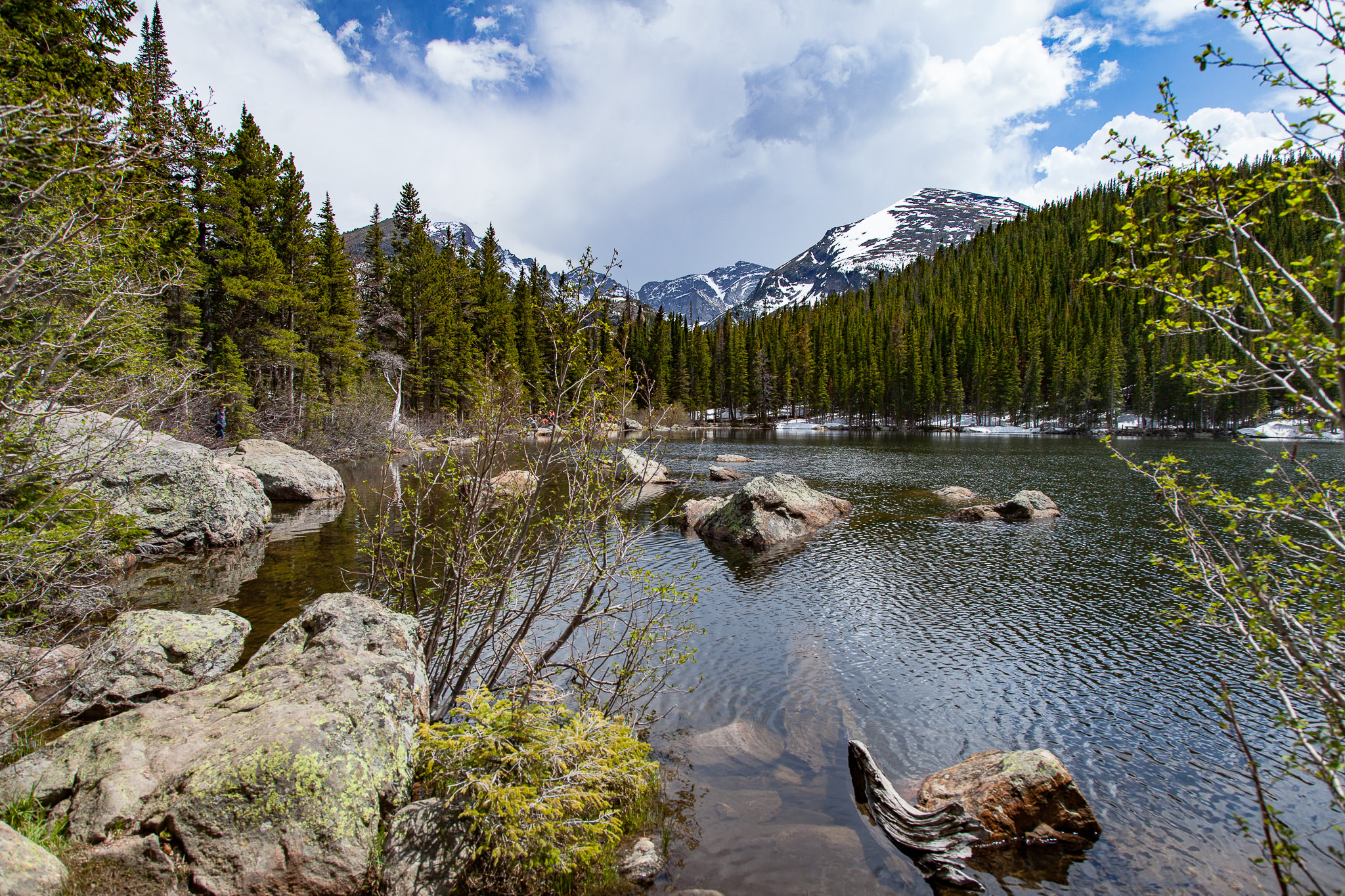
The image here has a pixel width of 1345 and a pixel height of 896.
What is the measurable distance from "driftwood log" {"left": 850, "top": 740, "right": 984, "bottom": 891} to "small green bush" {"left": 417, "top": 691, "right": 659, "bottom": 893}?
279 centimetres

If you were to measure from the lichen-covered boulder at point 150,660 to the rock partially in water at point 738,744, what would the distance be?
20.6ft

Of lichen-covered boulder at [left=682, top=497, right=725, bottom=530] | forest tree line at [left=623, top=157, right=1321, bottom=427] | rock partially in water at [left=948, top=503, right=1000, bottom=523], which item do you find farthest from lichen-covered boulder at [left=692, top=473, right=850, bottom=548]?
forest tree line at [left=623, top=157, right=1321, bottom=427]

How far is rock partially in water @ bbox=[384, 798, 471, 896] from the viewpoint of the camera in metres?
4.44

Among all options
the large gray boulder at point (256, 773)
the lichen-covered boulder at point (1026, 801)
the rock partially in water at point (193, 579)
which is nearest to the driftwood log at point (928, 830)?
the lichen-covered boulder at point (1026, 801)

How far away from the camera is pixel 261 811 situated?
4203mm

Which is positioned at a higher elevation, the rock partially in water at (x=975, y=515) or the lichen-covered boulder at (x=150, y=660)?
the lichen-covered boulder at (x=150, y=660)

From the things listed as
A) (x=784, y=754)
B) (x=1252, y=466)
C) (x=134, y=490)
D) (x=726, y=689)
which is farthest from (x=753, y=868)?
(x=1252, y=466)

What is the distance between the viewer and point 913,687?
1014cm

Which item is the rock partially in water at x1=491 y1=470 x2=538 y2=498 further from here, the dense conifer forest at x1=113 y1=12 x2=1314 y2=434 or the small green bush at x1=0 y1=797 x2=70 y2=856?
the small green bush at x1=0 y1=797 x2=70 y2=856

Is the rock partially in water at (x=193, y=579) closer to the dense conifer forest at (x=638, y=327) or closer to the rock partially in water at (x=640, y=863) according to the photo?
the dense conifer forest at (x=638, y=327)

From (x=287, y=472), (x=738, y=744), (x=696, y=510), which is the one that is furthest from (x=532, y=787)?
(x=287, y=472)

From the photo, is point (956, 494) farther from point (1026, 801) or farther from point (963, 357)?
point (963, 357)

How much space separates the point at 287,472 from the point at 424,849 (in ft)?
77.4

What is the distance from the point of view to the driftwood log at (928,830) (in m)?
5.81
